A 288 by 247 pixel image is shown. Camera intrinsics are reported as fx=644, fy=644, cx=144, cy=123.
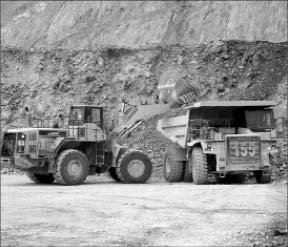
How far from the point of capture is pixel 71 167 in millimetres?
14664

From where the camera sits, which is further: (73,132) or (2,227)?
(73,132)

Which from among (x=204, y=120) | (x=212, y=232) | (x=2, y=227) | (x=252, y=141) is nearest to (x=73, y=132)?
(x=204, y=120)

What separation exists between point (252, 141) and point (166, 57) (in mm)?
14062

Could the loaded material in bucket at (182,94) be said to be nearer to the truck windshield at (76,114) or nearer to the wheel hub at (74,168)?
the truck windshield at (76,114)

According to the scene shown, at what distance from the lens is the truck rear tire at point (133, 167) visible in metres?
15.2

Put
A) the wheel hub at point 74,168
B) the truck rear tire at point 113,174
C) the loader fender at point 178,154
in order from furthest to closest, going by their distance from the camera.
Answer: the loader fender at point 178,154 → the truck rear tire at point 113,174 → the wheel hub at point 74,168

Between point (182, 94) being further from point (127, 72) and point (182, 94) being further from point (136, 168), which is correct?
point (127, 72)

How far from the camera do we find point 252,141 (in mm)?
14352

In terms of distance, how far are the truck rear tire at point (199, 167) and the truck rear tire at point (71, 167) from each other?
8.14ft

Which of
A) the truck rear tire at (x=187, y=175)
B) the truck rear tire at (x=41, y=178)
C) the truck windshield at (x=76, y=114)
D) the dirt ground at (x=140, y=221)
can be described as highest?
the truck windshield at (x=76, y=114)

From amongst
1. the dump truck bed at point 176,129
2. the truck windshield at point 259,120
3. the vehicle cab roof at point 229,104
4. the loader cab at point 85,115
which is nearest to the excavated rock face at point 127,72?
the dump truck bed at point 176,129

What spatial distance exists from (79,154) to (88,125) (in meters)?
0.70

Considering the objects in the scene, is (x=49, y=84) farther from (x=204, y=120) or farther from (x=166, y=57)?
(x=204, y=120)

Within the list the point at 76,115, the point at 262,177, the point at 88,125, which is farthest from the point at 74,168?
the point at 262,177
